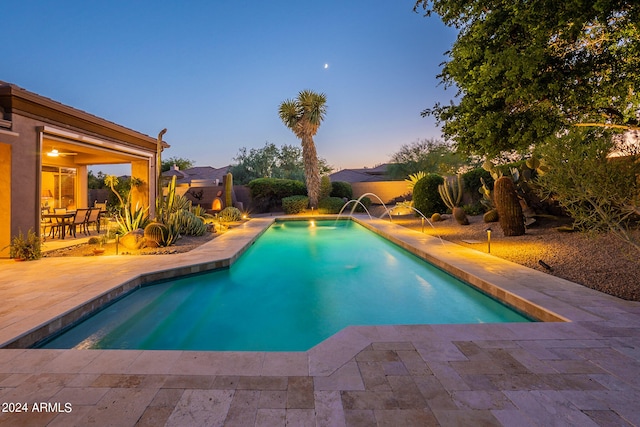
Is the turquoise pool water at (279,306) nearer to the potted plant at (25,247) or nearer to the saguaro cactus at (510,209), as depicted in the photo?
the saguaro cactus at (510,209)

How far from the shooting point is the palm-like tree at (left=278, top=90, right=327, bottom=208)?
18.8 m

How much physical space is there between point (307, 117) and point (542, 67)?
49.6 ft

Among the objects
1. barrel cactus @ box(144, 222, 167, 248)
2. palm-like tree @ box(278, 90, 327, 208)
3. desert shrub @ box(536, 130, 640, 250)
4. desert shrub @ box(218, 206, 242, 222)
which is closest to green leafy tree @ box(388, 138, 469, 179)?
palm-like tree @ box(278, 90, 327, 208)

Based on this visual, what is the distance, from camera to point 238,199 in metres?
20.6

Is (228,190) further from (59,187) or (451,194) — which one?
(451,194)

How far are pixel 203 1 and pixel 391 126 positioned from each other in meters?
17.4

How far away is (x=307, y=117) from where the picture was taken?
1877 cm

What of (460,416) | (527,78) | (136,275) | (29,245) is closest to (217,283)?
(136,275)

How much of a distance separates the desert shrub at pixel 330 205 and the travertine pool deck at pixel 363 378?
51.9 ft

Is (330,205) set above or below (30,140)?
below

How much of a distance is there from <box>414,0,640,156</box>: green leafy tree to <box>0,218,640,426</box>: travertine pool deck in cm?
299

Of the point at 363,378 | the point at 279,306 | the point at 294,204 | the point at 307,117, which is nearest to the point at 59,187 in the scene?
the point at 294,204

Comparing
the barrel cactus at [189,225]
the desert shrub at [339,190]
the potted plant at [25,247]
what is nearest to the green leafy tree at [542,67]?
the barrel cactus at [189,225]

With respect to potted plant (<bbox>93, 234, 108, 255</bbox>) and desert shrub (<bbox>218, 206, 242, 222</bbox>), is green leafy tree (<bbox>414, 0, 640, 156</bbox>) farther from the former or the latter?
desert shrub (<bbox>218, 206, 242, 222</bbox>)
